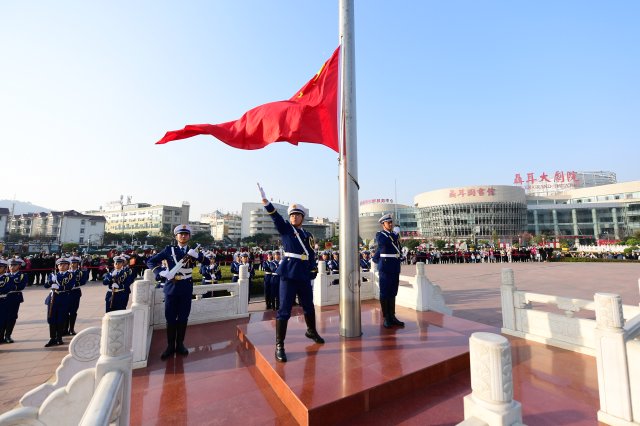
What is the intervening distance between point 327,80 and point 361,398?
4467mm

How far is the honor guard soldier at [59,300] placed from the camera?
5.76 m

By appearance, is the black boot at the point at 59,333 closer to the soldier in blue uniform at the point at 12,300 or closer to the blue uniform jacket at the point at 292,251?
the soldier in blue uniform at the point at 12,300

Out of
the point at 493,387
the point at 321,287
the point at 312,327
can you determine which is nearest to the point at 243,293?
the point at 321,287

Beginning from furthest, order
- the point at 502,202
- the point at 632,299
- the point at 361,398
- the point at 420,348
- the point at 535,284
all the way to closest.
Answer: the point at 502,202 < the point at 535,284 < the point at 632,299 < the point at 420,348 < the point at 361,398

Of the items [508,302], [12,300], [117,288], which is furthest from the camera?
[117,288]

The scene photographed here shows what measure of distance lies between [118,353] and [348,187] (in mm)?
3307

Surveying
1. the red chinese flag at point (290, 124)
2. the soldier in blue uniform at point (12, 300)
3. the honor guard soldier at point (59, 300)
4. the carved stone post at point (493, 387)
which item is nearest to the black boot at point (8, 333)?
the soldier in blue uniform at point (12, 300)

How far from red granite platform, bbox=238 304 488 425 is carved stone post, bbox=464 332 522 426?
4.74 feet

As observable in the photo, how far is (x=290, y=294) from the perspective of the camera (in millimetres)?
3844

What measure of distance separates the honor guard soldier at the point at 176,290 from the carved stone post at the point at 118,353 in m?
2.44

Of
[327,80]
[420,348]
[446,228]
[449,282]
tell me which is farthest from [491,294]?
[446,228]

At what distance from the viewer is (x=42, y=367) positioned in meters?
4.66

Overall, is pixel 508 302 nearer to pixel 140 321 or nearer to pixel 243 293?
pixel 243 293

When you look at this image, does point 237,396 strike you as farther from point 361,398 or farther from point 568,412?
point 568,412
